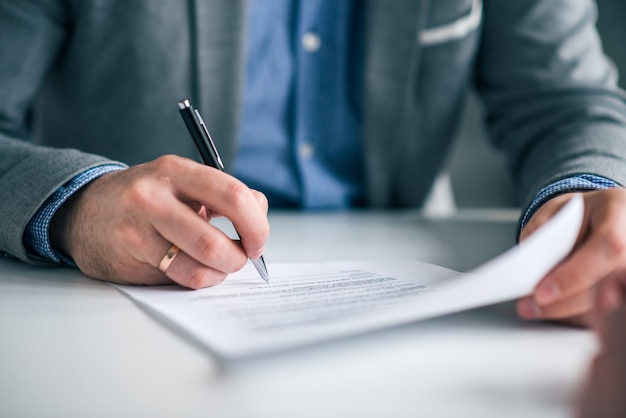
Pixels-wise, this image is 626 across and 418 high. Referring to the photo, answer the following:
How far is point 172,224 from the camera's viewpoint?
469 millimetres

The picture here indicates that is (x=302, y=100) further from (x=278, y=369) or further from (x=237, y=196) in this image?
(x=278, y=369)

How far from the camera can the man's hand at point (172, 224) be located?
463mm

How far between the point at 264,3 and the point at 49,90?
0.42m

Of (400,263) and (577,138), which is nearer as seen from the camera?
(400,263)

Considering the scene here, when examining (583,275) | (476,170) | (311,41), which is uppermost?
(311,41)

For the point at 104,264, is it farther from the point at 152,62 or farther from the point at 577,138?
the point at 577,138

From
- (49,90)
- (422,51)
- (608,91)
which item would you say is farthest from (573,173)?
(49,90)

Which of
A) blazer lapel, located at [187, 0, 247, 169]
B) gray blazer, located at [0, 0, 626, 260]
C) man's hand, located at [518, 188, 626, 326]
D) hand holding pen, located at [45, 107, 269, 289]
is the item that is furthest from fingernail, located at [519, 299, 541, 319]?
blazer lapel, located at [187, 0, 247, 169]

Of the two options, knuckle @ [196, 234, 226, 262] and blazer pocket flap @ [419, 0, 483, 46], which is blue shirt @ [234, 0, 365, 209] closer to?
blazer pocket flap @ [419, 0, 483, 46]

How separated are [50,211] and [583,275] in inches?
18.8

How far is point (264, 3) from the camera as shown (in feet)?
3.41

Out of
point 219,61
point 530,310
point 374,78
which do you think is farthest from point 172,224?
point 374,78

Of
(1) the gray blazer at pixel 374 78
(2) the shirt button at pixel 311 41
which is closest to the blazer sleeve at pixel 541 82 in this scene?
(1) the gray blazer at pixel 374 78

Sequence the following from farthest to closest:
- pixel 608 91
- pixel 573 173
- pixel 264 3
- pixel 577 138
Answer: pixel 264 3
pixel 608 91
pixel 577 138
pixel 573 173
